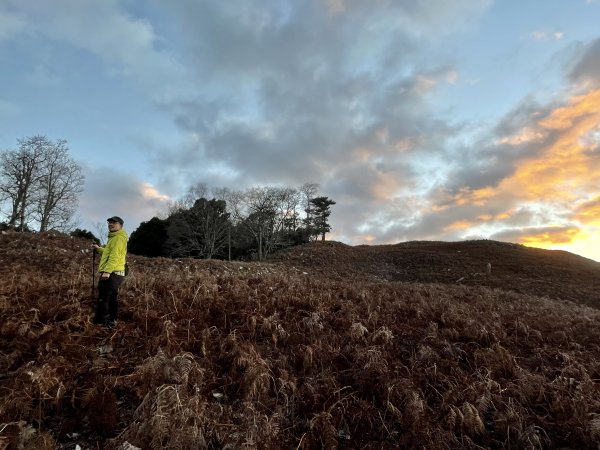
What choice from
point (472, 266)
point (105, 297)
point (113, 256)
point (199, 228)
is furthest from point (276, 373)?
point (199, 228)

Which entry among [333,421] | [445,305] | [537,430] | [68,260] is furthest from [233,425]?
[68,260]

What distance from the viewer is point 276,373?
5840 mm

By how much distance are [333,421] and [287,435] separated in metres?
0.68

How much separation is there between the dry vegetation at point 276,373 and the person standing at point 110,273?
30 centimetres

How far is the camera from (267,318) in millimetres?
7531

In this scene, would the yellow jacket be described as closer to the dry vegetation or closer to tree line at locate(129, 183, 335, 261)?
the dry vegetation

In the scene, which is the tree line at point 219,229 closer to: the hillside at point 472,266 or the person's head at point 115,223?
the hillside at point 472,266

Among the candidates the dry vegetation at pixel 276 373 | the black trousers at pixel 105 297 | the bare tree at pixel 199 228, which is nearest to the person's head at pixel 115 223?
the black trousers at pixel 105 297

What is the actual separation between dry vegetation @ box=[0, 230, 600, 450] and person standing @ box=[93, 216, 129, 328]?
30 centimetres

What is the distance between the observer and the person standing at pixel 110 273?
6925 millimetres

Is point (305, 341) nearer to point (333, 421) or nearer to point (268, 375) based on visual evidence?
point (268, 375)

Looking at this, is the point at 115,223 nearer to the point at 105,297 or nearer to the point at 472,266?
the point at 105,297

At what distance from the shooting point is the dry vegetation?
4559 mm

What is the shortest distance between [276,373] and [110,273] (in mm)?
3691
